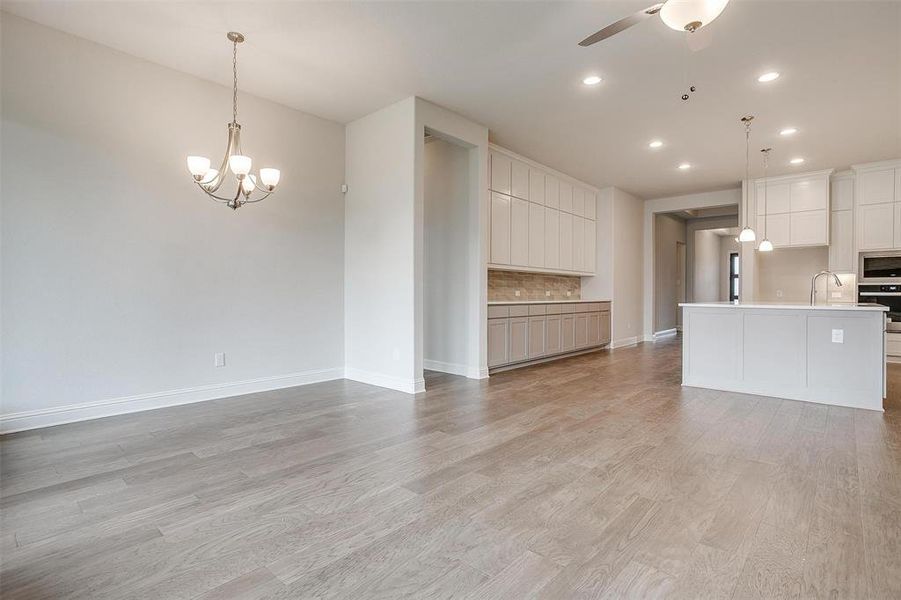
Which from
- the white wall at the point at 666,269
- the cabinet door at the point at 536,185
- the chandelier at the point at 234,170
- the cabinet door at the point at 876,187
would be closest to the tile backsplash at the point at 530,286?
the cabinet door at the point at 536,185

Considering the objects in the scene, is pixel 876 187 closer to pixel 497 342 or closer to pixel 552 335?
pixel 552 335

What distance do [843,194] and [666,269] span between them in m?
3.67

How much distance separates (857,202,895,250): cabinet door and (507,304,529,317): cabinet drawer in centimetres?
544

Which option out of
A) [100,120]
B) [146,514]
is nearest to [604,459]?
[146,514]

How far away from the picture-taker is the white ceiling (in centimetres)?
318

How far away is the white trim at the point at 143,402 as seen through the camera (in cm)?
333

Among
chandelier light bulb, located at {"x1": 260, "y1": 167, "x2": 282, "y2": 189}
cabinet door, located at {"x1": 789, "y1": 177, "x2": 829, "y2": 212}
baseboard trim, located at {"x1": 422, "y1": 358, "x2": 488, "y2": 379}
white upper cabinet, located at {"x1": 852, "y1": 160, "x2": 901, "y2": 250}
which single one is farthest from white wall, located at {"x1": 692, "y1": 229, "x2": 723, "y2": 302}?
chandelier light bulb, located at {"x1": 260, "y1": 167, "x2": 282, "y2": 189}

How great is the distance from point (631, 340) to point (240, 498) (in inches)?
324

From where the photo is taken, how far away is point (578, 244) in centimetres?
789

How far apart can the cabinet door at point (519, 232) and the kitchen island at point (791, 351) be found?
2.31m

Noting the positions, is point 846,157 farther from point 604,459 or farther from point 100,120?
point 100,120

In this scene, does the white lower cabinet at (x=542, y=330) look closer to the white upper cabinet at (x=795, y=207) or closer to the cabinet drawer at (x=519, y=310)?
the cabinet drawer at (x=519, y=310)

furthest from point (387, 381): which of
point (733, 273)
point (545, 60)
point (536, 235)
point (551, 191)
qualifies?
point (733, 273)

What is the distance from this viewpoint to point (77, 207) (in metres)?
3.52
